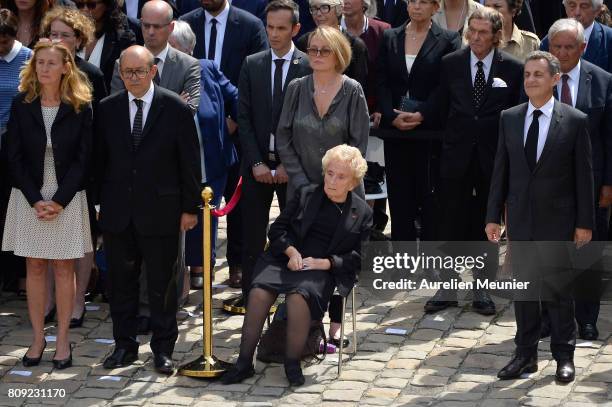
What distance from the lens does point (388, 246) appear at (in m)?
12.1

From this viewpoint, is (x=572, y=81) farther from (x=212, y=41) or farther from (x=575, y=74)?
(x=212, y=41)

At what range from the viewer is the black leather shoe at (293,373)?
9.23m

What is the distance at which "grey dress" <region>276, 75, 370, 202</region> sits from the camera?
9.88 meters

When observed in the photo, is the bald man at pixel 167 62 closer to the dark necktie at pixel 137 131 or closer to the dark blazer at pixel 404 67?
the dark necktie at pixel 137 131

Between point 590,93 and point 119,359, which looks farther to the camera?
point 590,93

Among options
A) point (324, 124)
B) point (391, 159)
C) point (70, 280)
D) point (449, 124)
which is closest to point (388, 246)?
point (391, 159)

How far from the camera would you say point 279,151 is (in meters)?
10.0

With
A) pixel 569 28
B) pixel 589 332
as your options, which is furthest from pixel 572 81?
pixel 589 332

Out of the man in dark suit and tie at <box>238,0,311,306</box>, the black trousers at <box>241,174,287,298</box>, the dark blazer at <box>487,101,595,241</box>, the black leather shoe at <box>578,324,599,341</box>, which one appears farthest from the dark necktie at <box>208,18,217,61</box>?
the black leather shoe at <box>578,324,599,341</box>

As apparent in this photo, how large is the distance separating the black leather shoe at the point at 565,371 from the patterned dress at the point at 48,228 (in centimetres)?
338

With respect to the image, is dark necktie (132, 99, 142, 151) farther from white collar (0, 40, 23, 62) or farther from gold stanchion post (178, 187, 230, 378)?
white collar (0, 40, 23, 62)

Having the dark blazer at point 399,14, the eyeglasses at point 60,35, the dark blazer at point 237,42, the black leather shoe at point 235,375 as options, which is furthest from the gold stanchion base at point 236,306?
the dark blazer at point 399,14

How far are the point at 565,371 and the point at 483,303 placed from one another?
1.62m

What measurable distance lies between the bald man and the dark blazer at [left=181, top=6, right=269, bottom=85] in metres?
1.25
